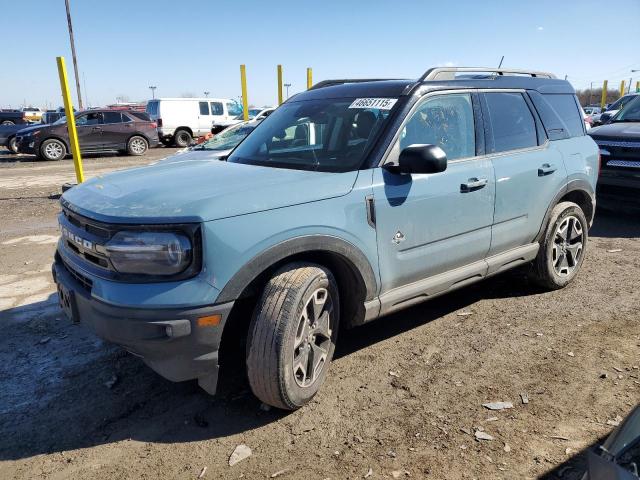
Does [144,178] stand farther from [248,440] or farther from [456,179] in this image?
[456,179]

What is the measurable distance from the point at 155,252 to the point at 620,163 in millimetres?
6871

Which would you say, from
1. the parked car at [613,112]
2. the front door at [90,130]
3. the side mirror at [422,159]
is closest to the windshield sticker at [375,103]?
the side mirror at [422,159]

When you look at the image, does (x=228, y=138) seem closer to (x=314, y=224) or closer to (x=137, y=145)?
(x=314, y=224)

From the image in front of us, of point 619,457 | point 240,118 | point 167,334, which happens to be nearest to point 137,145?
point 240,118

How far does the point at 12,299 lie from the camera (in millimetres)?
4621

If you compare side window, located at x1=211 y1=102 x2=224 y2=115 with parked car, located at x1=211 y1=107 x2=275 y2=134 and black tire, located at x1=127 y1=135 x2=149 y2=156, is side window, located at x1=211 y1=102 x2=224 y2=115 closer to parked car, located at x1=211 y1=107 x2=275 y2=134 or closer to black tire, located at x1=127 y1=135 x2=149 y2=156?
parked car, located at x1=211 y1=107 x2=275 y2=134

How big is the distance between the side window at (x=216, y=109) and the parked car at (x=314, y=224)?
→ 763 inches

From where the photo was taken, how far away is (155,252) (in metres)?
2.45

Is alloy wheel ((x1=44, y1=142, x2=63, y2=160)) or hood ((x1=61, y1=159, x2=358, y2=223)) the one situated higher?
hood ((x1=61, y1=159, x2=358, y2=223))

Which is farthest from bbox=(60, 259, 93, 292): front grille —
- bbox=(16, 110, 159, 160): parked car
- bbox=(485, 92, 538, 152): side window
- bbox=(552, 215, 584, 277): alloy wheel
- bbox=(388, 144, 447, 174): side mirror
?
bbox=(16, 110, 159, 160): parked car

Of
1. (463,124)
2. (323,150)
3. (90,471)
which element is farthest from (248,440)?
(463,124)

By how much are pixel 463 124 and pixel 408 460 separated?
7.81ft

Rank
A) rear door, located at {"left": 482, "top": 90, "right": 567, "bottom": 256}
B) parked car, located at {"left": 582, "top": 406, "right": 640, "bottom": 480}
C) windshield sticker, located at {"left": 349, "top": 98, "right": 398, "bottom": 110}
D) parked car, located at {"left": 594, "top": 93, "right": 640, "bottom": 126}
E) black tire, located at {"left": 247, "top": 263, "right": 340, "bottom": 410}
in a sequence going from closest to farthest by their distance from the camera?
parked car, located at {"left": 582, "top": 406, "right": 640, "bottom": 480}
black tire, located at {"left": 247, "top": 263, "right": 340, "bottom": 410}
windshield sticker, located at {"left": 349, "top": 98, "right": 398, "bottom": 110}
rear door, located at {"left": 482, "top": 90, "right": 567, "bottom": 256}
parked car, located at {"left": 594, "top": 93, "right": 640, "bottom": 126}

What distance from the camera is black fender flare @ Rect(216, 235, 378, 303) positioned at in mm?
2564
